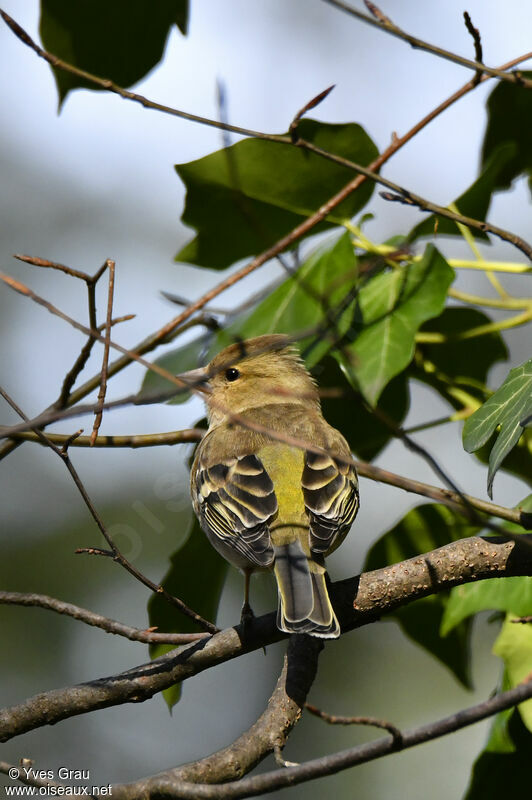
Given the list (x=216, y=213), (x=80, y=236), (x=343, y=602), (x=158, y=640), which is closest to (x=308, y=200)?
(x=216, y=213)

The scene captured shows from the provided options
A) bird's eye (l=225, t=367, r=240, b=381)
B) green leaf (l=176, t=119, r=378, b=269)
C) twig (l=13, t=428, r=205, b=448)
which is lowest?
bird's eye (l=225, t=367, r=240, b=381)

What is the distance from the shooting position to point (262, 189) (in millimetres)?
3373

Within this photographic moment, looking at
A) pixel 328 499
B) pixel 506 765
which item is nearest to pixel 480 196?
pixel 328 499

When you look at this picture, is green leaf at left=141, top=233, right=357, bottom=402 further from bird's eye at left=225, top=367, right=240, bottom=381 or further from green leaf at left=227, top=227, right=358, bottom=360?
bird's eye at left=225, top=367, right=240, bottom=381

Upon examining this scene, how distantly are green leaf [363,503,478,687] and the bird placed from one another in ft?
0.59

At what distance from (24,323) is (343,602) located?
6.84 meters

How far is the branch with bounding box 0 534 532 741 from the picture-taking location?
2.43 metres

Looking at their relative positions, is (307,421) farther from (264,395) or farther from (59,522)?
(59,522)

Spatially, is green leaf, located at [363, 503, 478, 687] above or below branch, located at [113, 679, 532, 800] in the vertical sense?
below

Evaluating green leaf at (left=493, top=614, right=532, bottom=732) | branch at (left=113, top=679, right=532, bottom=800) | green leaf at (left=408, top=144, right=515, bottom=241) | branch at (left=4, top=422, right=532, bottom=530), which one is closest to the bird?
branch at (left=4, top=422, right=532, bottom=530)

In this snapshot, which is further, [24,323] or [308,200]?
[24,323]

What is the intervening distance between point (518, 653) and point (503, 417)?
78 centimetres

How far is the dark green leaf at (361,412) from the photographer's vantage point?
128 inches

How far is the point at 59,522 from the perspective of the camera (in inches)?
300
